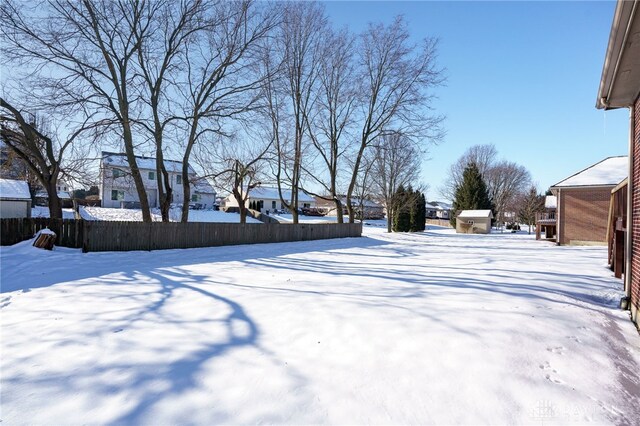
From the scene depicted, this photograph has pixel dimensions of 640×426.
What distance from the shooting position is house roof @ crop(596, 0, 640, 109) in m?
3.47

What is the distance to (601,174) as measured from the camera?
Answer: 2003 centimetres

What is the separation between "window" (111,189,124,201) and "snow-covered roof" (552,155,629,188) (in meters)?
39.4

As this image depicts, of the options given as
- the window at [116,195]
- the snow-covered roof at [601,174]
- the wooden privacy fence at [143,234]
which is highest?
the snow-covered roof at [601,174]

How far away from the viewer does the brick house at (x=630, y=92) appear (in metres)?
3.61

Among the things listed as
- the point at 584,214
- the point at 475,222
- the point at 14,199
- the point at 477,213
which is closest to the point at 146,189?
the point at 14,199

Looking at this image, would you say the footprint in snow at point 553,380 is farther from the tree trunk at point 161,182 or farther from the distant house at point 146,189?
the distant house at point 146,189

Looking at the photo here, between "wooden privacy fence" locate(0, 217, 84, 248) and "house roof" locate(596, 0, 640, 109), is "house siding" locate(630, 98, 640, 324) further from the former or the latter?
"wooden privacy fence" locate(0, 217, 84, 248)

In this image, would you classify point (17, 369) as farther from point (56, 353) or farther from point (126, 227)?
point (126, 227)

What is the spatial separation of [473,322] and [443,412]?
205 cm

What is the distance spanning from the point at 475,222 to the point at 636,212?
125 feet

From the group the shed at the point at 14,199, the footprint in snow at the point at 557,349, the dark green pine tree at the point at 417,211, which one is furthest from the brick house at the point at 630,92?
the dark green pine tree at the point at 417,211

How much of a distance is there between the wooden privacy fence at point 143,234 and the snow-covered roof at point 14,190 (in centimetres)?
1252

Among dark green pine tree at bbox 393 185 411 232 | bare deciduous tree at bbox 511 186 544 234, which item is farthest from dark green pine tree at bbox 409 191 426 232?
bare deciduous tree at bbox 511 186 544 234

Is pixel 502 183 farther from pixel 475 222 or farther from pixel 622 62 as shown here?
pixel 622 62
